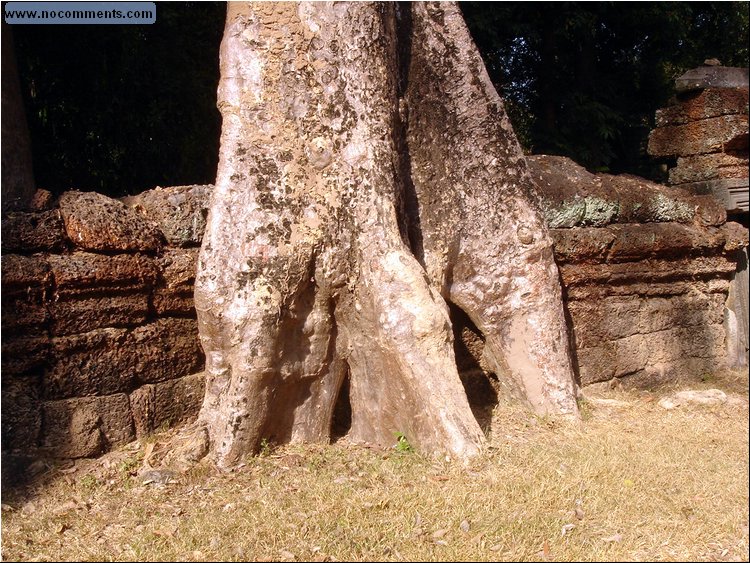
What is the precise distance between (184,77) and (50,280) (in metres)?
4.26

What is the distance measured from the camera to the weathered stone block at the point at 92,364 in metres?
3.66

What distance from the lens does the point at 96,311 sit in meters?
3.77

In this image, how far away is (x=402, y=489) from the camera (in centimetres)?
321

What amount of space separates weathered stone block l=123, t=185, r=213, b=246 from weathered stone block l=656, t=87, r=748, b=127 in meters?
4.62

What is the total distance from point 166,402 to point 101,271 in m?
0.80

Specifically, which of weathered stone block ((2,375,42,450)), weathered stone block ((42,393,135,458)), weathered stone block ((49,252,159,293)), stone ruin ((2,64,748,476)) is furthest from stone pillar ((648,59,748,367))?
weathered stone block ((2,375,42,450))

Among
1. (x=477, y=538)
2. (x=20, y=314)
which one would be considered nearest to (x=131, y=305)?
(x=20, y=314)

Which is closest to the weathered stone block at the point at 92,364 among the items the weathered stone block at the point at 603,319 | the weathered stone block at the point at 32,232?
the weathered stone block at the point at 32,232

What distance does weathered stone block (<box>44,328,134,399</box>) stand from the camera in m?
3.66

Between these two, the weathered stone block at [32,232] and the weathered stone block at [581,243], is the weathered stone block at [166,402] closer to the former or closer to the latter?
the weathered stone block at [32,232]

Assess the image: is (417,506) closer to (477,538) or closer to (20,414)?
(477,538)

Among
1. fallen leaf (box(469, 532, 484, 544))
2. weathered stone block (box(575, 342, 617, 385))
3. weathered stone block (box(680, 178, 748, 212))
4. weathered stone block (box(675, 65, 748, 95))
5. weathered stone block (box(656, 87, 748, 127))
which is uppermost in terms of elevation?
weathered stone block (box(675, 65, 748, 95))

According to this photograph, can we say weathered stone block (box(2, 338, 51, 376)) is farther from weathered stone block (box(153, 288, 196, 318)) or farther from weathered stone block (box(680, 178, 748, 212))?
weathered stone block (box(680, 178, 748, 212))

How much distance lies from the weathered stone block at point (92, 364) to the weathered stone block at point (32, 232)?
1.53ft
